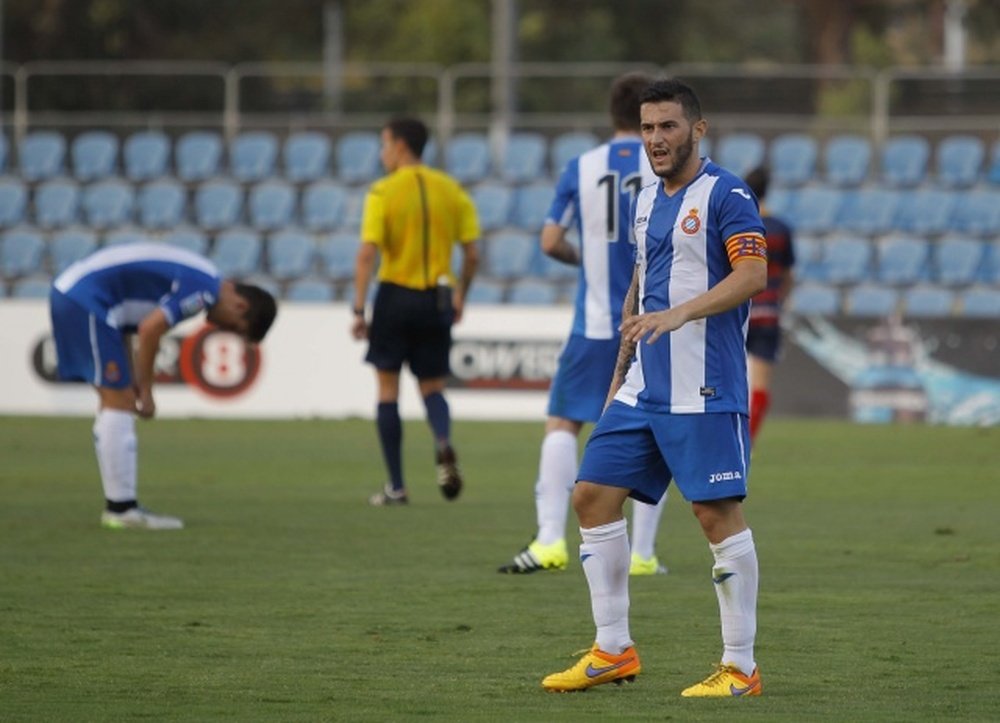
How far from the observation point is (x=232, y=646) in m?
7.57

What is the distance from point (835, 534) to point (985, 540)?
0.83 metres

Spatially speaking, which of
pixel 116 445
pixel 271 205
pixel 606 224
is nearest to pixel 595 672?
pixel 606 224

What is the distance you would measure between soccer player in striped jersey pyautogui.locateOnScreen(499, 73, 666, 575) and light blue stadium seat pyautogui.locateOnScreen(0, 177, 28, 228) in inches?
694

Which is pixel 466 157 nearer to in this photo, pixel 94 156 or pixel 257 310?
pixel 94 156

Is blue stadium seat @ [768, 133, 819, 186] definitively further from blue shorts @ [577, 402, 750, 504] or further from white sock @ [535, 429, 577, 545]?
blue shorts @ [577, 402, 750, 504]

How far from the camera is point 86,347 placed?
11.4 m

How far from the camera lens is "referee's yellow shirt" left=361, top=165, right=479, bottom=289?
12.7m

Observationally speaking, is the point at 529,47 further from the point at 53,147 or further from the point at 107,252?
the point at 107,252

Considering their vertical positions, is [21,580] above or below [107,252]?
below

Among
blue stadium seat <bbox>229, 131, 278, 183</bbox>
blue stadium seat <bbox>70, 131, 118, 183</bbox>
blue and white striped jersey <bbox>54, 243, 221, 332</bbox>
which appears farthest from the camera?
blue stadium seat <bbox>70, 131, 118, 183</bbox>

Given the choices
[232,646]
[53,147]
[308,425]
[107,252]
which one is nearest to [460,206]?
[107,252]

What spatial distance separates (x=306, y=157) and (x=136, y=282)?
15.3 metres

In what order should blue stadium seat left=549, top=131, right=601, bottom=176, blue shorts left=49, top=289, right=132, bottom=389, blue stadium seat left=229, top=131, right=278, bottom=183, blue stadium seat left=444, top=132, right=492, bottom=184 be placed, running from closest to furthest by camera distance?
blue shorts left=49, top=289, right=132, bottom=389 → blue stadium seat left=549, top=131, right=601, bottom=176 → blue stadium seat left=444, top=132, right=492, bottom=184 → blue stadium seat left=229, top=131, right=278, bottom=183

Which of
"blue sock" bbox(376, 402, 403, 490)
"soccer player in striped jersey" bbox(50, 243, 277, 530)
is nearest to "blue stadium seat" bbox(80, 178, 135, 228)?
"blue sock" bbox(376, 402, 403, 490)
